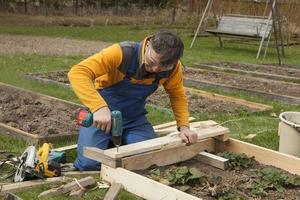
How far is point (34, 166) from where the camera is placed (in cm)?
383

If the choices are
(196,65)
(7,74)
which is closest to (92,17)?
(196,65)

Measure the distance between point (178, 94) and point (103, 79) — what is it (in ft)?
2.12

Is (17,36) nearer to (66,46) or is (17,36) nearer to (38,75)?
(66,46)

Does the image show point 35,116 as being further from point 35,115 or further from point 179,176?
point 179,176

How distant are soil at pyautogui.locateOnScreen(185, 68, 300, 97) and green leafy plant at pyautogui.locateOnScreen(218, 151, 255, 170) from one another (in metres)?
4.14

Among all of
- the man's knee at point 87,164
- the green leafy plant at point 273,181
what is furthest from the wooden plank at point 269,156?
the man's knee at point 87,164

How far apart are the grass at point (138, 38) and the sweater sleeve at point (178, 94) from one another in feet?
3.19

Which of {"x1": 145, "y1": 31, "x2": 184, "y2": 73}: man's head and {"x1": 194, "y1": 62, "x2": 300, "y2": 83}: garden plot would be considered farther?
{"x1": 194, "y1": 62, "x2": 300, "y2": 83}: garden plot

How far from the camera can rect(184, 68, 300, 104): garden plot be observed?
8.27 metres

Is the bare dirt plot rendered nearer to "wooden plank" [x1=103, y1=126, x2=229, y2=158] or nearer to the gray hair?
"wooden plank" [x1=103, y1=126, x2=229, y2=158]

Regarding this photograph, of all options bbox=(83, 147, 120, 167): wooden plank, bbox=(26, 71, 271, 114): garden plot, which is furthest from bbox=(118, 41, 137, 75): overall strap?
bbox=(26, 71, 271, 114): garden plot

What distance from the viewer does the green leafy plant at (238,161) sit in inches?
176

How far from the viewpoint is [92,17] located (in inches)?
895

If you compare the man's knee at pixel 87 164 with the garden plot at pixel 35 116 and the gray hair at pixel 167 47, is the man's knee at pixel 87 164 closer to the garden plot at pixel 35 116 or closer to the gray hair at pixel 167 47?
the garden plot at pixel 35 116
